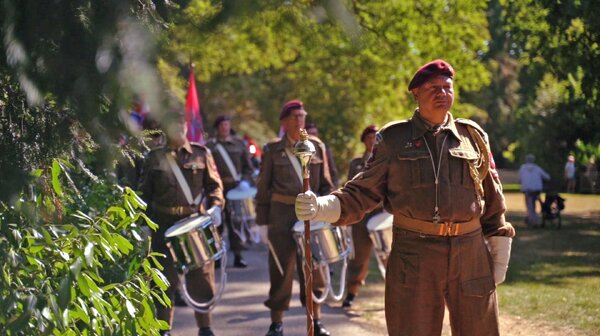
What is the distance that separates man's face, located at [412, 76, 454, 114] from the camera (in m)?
5.82

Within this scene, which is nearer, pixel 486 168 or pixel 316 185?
pixel 486 168

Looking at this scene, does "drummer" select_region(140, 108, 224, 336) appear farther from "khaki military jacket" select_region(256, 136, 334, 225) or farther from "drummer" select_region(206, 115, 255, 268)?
"drummer" select_region(206, 115, 255, 268)

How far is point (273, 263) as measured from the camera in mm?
9305

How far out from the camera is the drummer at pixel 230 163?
15.0 m

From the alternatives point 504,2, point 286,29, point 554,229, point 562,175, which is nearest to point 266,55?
point 554,229

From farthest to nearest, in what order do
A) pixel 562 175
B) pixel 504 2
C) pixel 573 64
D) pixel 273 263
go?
pixel 562 175 → pixel 504 2 → pixel 573 64 → pixel 273 263

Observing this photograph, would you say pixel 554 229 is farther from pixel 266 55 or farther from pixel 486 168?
pixel 486 168

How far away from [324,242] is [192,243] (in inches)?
54.7

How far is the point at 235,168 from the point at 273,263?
21.9 feet

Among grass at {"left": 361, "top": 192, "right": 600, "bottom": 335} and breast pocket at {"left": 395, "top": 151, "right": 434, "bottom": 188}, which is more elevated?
breast pocket at {"left": 395, "top": 151, "right": 434, "bottom": 188}

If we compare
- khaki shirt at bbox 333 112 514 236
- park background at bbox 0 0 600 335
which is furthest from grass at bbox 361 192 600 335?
khaki shirt at bbox 333 112 514 236

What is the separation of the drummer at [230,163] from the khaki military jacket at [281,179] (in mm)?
5408

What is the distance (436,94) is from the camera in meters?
5.84

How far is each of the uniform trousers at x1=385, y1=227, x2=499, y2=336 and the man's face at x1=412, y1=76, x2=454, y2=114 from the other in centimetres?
71
